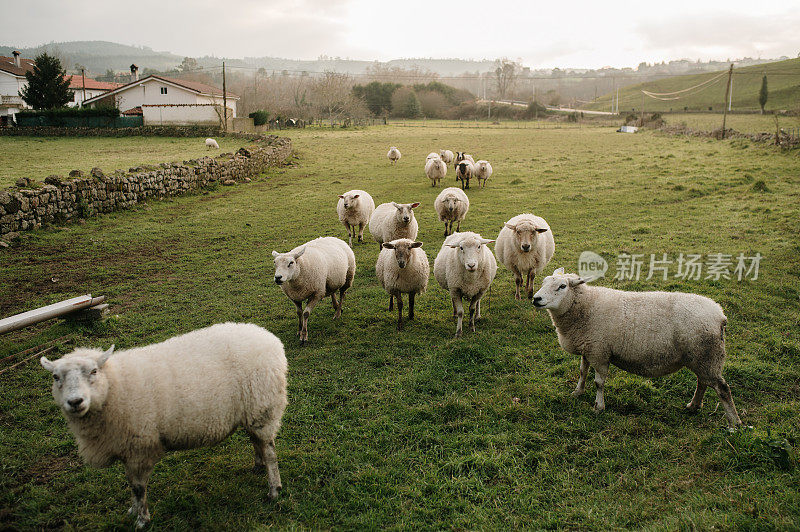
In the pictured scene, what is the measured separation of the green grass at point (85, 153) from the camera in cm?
2123

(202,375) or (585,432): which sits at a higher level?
(202,375)

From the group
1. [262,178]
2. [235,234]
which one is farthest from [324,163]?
[235,234]

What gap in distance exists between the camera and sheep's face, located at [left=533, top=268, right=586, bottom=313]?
5.67m

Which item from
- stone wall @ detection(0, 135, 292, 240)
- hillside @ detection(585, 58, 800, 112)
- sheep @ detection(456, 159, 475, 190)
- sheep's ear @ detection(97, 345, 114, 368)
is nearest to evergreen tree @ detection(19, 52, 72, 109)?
stone wall @ detection(0, 135, 292, 240)

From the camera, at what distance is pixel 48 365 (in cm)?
367

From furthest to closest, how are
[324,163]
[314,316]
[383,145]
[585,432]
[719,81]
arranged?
[719,81], [383,145], [324,163], [314,316], [585,432]

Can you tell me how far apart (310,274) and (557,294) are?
3.92 meters

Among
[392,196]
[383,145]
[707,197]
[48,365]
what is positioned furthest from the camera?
[383,145]

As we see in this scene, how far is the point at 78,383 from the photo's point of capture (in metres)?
3.70

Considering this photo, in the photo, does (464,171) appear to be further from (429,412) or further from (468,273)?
(429,412)

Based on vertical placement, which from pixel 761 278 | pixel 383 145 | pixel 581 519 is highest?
pixel 383 145

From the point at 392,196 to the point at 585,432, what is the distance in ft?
49.0

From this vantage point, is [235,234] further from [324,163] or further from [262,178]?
[324,163]

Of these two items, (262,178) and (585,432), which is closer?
(585,432)
